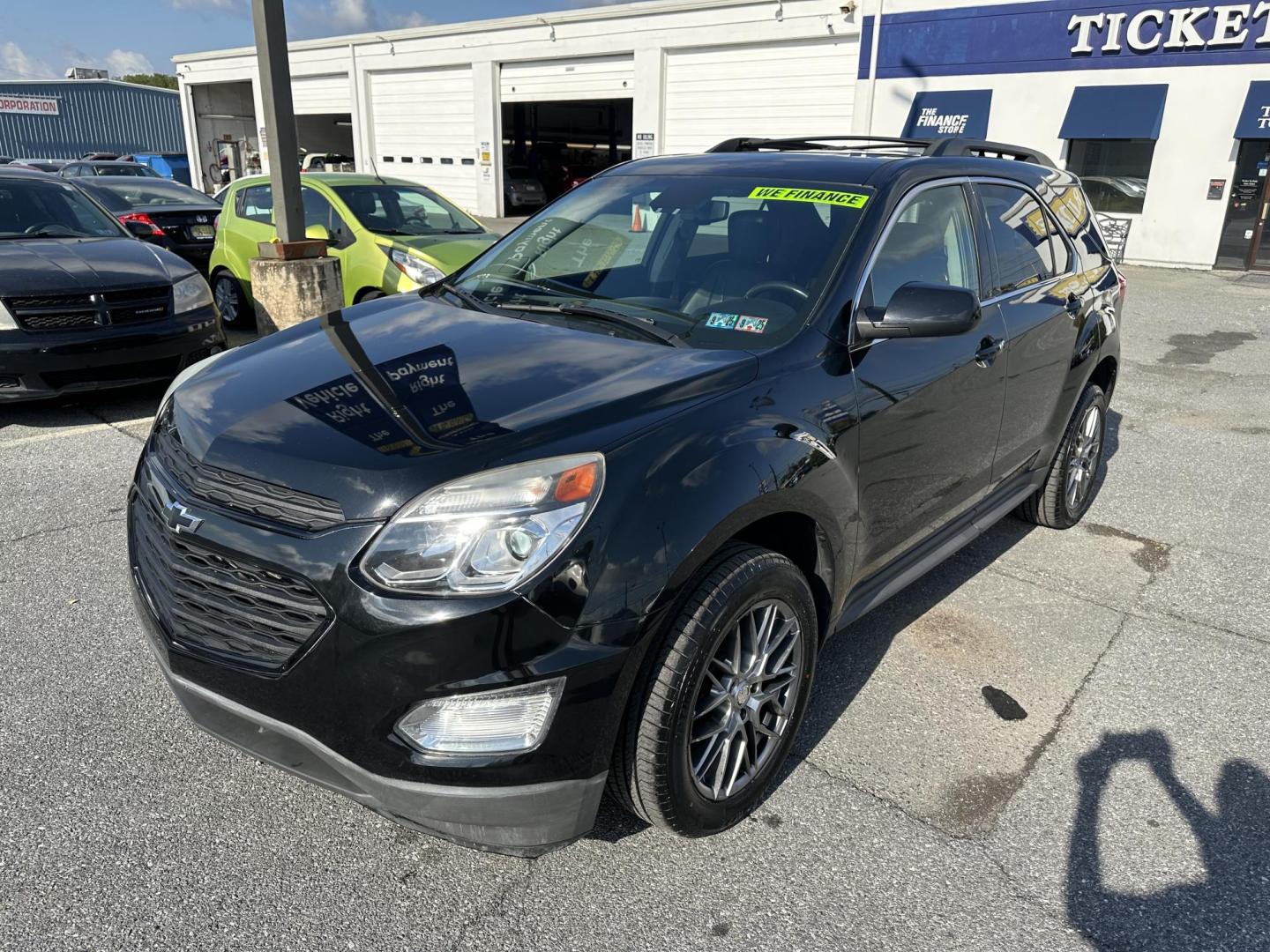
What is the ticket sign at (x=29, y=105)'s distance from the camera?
50.0m

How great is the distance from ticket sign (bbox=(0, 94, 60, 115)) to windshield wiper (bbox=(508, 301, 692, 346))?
6118cm

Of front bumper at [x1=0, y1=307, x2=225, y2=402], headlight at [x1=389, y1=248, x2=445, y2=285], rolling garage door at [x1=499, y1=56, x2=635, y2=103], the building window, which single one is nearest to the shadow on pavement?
front bumper at [x1=0, y1=307, x2=225, y2=402]

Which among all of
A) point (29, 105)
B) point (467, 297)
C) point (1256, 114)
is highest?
point (29, 105)

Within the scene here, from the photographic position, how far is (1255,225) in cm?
1694

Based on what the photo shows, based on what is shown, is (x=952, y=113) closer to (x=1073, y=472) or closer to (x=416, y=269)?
(x=416, y=269)

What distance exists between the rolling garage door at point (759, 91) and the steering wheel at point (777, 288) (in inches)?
768

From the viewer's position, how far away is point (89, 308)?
19.5ft

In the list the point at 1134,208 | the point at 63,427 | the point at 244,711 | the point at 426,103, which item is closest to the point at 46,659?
the point at 244,711

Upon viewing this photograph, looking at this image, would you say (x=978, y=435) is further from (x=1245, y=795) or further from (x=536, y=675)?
(x=536, y=675)

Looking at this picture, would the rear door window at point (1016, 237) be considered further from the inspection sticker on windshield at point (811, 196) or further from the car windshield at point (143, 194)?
the car windshield at point (143, 194)

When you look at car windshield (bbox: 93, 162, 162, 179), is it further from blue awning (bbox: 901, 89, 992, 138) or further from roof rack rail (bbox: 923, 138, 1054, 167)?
roof rack rail (bbox: 923, 138, 1054, 167)

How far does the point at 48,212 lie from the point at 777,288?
677cm

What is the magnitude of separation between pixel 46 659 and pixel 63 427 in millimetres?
3402

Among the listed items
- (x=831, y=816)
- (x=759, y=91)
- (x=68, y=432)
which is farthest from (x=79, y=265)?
(x=759, y=91)
